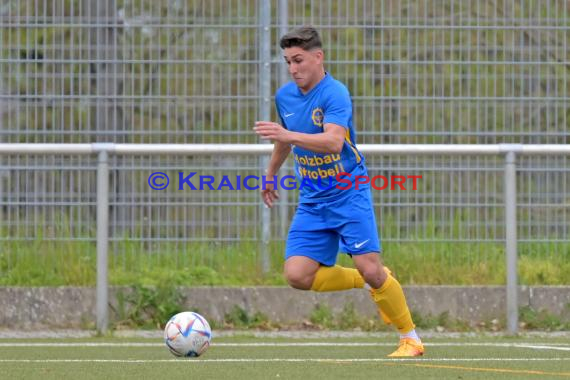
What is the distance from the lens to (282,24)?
1215 centimetres

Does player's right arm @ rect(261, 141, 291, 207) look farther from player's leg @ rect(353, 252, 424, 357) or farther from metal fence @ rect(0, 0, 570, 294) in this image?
metal fence @ rect(0, 0, 570, 294)

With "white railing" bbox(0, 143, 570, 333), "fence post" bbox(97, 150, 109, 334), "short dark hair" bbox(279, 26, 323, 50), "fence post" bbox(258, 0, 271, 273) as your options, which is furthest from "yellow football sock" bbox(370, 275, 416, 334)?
"fence post" bbox(258, 0, 271, 273)

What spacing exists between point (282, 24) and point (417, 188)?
1.63 meters

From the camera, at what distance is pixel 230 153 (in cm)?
1134

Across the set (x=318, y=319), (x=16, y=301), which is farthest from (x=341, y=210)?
(x=16, y=301)

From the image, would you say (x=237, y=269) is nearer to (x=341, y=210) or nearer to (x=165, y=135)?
(x=165, y=135)

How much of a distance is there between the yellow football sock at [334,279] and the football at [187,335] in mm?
829

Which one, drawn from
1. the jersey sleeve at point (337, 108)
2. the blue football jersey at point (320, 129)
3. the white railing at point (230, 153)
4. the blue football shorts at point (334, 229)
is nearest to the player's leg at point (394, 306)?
the blue football shorts at point (334, 229)

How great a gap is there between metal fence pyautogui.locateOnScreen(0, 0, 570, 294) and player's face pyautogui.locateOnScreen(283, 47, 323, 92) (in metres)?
3.18

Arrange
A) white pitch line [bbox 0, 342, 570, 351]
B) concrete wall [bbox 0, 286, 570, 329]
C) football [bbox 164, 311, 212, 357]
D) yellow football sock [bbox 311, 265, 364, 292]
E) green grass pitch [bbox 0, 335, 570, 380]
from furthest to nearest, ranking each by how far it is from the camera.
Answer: concrete wall [bbox 0, 286, 570, 329] → white pitch line [bbox 0, 342, 570, 351] → yellow football sock [bbox 311, 265, 364, 292] → football [bbox 164, 311, 212, 357] → green grass pitch [bbox 0, 335, 570, 380]

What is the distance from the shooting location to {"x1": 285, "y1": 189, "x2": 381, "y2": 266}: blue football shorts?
28.9 feet

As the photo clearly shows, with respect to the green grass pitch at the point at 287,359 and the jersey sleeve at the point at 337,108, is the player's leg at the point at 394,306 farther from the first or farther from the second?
Result: the jersey sleeve at the point at 337,108

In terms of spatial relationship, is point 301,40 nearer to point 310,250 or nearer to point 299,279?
point 310,250

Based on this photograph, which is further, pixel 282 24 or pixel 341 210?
Result: pixel 282 24
